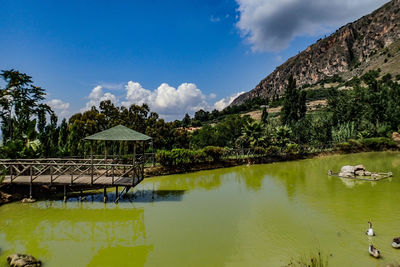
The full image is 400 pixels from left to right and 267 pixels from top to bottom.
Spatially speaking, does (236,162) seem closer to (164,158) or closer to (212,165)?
(212,165)

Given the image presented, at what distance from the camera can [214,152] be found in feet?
79.5

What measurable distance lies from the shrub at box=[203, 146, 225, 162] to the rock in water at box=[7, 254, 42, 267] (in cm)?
1812

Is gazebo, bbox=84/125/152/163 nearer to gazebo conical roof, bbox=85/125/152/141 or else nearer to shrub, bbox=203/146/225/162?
gazebo conical roof, bbox=85/125/152/141

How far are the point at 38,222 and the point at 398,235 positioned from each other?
44.6 feet

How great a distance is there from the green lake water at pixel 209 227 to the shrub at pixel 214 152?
348 inches

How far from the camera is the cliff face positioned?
122 metres

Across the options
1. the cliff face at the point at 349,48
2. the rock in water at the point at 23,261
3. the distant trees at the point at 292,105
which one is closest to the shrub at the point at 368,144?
the distant trees at the point at 292,105

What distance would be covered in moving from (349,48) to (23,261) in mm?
175924

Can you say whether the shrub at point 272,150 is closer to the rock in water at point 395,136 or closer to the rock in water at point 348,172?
the rock in water at point 348,172

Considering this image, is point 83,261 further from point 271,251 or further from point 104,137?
point 104,137

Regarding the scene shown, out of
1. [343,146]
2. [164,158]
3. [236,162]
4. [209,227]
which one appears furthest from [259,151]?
[209,227]

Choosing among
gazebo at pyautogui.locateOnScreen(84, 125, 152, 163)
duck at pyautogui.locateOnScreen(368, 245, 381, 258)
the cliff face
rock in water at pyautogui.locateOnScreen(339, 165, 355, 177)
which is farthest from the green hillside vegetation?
the cliff face

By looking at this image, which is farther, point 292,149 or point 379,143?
point 379,143

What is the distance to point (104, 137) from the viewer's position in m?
12.6
